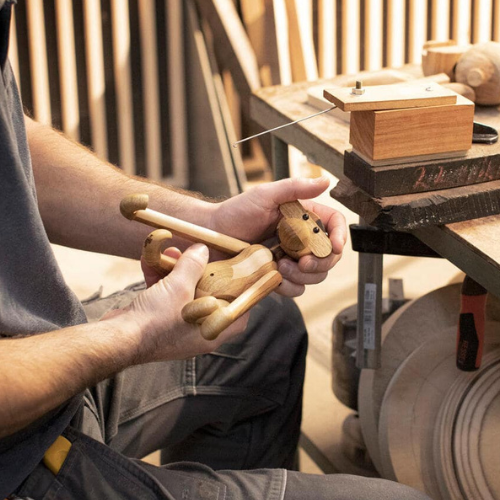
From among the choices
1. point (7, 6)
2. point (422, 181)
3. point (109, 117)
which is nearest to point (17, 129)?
point (7, 6)

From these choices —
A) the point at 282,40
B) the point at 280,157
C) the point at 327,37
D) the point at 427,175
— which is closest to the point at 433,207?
the point at 427,175

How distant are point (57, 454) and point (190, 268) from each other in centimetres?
28

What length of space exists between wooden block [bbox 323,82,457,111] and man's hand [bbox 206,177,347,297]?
12cm

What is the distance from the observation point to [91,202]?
4.08 ft

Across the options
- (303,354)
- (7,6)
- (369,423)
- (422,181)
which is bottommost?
(369,423)

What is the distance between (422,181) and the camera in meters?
1.07

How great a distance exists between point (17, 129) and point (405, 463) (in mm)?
825

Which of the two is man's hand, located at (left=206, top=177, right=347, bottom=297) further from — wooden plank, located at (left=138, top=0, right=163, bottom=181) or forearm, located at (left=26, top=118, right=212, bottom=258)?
wooden plank, located at (left=138, top=0, right=163, bottom=181)

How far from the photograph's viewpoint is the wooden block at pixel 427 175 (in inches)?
41.6

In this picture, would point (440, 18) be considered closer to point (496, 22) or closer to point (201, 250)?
point (496, 22)

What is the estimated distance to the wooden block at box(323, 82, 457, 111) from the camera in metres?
1.03

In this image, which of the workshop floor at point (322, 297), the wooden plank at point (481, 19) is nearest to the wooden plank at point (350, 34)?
the wooden plank at point (481, 19)

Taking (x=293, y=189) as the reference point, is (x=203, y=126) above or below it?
below

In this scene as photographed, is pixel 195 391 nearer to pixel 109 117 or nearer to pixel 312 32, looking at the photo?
pixel 109 117
